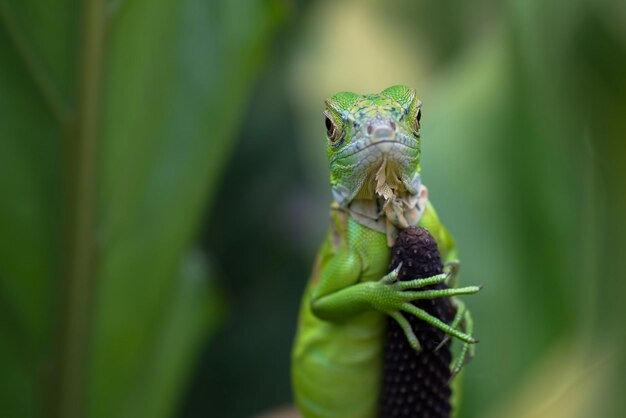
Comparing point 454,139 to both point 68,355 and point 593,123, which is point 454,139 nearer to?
point 593,123

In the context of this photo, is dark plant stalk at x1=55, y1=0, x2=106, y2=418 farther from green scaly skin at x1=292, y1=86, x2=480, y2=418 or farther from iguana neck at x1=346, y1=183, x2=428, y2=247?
iguana neck at x1=346, y1=183, x2=428, y2=247

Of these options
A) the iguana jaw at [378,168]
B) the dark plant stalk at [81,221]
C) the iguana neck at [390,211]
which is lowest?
the dark plant stalk at [81,221]

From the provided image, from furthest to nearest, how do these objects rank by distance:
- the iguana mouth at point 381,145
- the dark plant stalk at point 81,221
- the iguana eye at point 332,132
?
the dark plant stalk at point 81,221 → the iguana eye at point 332,132 → the iguana mouth at point 381,145

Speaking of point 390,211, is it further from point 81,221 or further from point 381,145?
point 81,221

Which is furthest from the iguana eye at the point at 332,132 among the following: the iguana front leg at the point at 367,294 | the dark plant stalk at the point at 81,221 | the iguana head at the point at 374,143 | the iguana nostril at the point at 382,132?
the dark plant stalk at the point at 81,221

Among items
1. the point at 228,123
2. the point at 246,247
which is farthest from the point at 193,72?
the point at 246,247

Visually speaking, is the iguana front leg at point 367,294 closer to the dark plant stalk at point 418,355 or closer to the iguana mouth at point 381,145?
the dark plant stalk at point 418,355

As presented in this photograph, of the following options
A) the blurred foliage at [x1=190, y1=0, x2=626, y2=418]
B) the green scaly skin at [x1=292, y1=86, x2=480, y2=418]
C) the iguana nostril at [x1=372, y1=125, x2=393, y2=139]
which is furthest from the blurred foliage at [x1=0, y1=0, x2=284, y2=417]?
the iguana nostril at [x1=372, y1=125, x2=393, y2=139]
